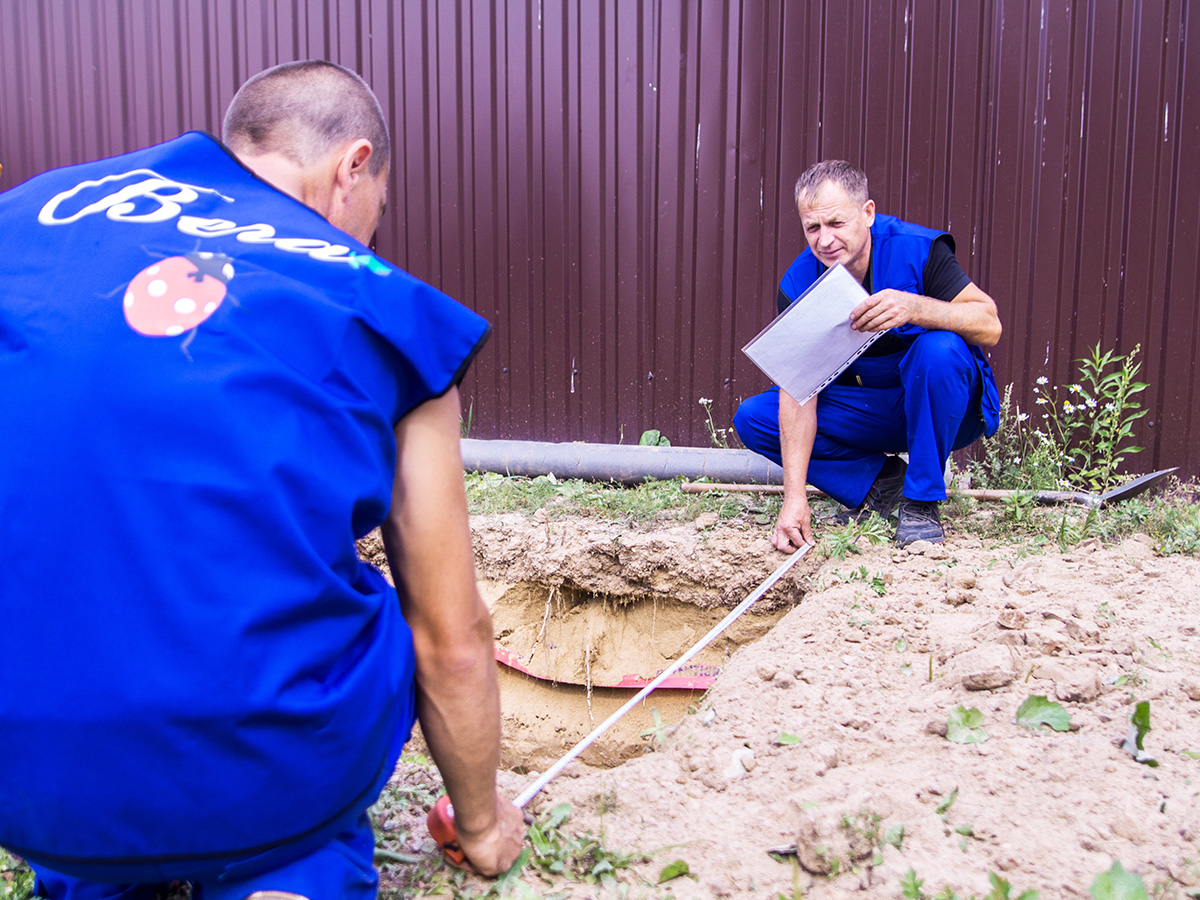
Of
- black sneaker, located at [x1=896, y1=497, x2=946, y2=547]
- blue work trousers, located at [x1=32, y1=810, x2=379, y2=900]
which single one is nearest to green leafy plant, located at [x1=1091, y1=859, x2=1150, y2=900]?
blue work trousers, located at [x1=32, y1=810, x2=379, y2=900]

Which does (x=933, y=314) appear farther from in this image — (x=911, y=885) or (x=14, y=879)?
(x=14, y=879)

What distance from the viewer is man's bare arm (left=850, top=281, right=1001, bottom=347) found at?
2785 millimetres

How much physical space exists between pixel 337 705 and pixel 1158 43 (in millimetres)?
4516

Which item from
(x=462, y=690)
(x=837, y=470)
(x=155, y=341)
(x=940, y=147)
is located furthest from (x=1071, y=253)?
(x=155, y=341)

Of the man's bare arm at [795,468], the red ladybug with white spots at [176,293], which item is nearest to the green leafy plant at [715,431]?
the man's bare arm at [795,468]

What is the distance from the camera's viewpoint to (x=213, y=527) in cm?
92

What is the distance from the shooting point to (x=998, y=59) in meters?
4.05

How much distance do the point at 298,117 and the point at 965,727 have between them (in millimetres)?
1690

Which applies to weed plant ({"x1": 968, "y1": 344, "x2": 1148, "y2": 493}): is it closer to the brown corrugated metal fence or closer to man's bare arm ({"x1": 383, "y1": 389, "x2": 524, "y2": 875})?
the brown corrugated metal fence

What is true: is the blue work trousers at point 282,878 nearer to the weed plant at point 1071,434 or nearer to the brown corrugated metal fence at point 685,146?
the weed plant at point 1071,434

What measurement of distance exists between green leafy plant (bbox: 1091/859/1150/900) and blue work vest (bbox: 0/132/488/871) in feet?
3.41

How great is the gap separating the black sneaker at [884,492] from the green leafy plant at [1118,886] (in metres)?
2.16

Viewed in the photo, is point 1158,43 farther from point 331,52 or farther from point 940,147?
point 331,52

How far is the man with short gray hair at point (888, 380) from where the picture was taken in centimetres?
300
